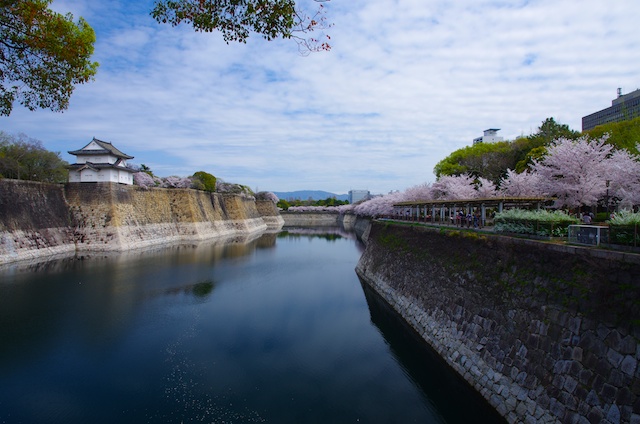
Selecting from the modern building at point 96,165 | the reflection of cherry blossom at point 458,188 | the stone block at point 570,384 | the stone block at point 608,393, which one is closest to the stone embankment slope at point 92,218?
the modern building at point 96,165

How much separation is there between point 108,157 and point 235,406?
33.9 meters

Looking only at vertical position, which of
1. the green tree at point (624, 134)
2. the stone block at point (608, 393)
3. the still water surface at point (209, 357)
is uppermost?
the green tree at point (624, 134)

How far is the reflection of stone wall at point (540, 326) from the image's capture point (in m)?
5.98

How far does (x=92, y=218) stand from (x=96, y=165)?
5.75 metres

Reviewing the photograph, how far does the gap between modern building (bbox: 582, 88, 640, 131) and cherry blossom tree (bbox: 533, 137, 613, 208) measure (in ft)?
116

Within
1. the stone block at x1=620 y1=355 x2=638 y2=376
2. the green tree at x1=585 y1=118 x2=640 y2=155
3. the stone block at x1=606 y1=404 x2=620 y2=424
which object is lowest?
the stone block at x1=606 y1=404 x2=620 y2=424

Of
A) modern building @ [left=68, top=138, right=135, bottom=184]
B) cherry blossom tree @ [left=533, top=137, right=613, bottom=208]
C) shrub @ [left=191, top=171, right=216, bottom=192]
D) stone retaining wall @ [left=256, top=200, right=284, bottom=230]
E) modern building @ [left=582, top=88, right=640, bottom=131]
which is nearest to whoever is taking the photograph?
cherry blossom tree @ [left=533, top=137, right=613, bottom=208]

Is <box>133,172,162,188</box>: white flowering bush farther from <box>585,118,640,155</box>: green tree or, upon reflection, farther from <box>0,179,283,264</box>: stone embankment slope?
<box>585,118,640,155</box>: green tree

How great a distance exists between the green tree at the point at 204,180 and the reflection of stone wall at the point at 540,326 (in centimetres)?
5595

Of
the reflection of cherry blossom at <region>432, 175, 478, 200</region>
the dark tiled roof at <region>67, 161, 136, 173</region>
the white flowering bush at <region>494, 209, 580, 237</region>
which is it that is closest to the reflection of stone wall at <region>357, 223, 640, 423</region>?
the white flowering bush at <region>494, 209, 580, 237</region>

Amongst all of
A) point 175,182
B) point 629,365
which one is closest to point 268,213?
point 175,182

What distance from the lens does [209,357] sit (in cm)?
1106

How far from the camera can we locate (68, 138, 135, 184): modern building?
33938 mm

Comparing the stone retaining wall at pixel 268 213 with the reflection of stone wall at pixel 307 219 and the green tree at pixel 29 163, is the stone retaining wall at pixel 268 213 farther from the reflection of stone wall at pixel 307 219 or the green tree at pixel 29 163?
the green tree at pixel 29 163
